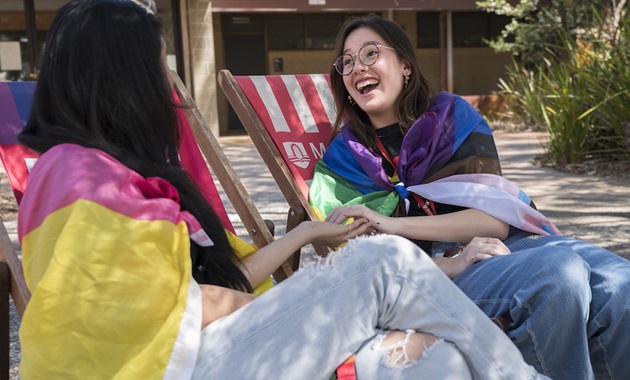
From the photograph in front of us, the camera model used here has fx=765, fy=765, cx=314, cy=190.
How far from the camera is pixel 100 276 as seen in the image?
Result: 155cm

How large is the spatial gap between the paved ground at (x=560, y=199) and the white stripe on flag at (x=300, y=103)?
4.88 ft

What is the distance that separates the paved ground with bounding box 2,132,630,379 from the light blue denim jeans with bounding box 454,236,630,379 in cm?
215

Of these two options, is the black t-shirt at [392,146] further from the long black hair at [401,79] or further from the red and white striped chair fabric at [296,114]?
the red and white striped chair fabric at [296,114]

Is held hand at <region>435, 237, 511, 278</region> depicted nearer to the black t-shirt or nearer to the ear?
the black t-shirt

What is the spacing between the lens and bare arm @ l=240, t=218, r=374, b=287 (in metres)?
2.20

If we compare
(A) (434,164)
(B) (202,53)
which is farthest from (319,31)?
(A) (434,164)

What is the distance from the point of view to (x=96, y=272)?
1.55 m

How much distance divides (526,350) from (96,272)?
1129mm

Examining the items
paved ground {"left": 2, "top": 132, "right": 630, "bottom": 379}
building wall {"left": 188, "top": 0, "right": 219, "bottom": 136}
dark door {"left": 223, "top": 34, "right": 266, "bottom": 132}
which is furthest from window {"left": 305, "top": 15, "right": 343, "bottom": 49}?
paved ground {"left": 2, "top": 132, "right": 630, "bottom": 379}

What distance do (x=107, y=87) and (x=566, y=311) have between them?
1.27 meters

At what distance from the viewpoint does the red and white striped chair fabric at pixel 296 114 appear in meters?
3.16

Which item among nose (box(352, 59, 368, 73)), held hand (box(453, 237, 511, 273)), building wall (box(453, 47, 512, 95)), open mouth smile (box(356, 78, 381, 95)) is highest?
nose (box(352, 59, 368, 73))

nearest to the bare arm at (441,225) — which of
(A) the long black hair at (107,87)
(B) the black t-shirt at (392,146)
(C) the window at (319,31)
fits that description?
(B) the black t-shirt at (392,146)

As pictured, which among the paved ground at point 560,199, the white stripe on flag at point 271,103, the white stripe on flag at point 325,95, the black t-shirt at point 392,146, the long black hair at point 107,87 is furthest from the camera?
the paved ground at point 560,199
